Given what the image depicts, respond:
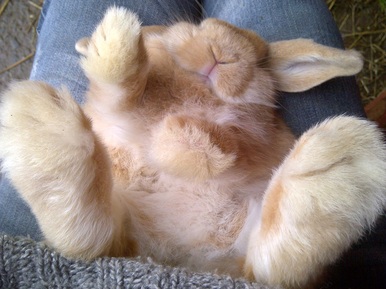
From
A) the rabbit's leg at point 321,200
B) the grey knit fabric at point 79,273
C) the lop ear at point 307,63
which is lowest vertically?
the grey knit fabric at point 79,273

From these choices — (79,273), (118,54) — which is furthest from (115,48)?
(79,273)

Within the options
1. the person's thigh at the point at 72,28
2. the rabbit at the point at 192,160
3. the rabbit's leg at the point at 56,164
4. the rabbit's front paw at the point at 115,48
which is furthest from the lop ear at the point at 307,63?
the rabbit's leg at the point at 56,164

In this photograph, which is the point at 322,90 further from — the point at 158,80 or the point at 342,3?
the point at 342,3

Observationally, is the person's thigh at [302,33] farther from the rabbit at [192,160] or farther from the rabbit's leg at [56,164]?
the rabbit's leg at [56,164]

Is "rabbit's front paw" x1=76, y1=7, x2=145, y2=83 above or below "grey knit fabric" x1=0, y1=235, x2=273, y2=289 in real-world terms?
above

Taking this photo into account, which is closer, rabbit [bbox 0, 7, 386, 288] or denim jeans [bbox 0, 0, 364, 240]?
rabbit [bbox 0, 7, 386, 288]

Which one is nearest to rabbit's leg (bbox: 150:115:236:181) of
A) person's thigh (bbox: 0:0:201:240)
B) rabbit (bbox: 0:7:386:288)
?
rabbit (bbox: 0:7:386:288)

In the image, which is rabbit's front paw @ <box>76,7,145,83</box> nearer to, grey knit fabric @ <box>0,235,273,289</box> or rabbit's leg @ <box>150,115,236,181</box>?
rabbit's leg @ <box>150,115,236,181</box>

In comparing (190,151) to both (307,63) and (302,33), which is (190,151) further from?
(302,33)
